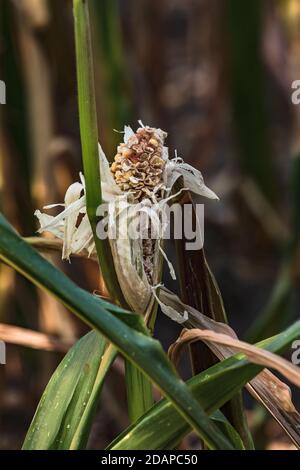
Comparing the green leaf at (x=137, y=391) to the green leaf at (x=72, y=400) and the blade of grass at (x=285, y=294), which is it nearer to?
the green leaf at (x=72, y=400)

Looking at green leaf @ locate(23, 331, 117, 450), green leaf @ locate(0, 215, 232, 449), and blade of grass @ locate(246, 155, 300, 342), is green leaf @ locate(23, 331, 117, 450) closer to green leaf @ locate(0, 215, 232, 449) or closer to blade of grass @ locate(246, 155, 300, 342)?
green leaf @ locate(0, 215, 232, 449)

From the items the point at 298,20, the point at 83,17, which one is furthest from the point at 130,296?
the point at 298,20

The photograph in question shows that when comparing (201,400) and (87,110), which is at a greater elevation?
(87,110)

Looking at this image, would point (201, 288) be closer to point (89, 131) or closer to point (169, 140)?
point (89, 131)

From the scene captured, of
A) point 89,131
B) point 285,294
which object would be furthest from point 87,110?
point 285,294

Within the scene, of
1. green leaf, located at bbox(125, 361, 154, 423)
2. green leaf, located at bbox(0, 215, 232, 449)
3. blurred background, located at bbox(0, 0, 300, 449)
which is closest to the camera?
green leaf, located at bbox(0, 215, 232, 449)

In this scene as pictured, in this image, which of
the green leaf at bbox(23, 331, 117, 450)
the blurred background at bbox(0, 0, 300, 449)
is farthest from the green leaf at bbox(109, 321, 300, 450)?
the blurred background at bbox(0, 0, 300, 449)
